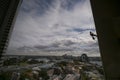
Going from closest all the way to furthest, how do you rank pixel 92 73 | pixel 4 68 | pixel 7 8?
pixel 92 73
pixel 7 8
pixel 4 68

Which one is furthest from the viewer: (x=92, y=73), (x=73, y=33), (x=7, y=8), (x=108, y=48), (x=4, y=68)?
(x=73, y=33)

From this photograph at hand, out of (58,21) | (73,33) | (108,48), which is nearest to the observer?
(108,48)

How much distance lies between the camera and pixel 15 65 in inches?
65.2

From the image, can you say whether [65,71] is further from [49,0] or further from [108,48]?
[49,0]

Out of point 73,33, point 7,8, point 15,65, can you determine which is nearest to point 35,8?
point 7,8

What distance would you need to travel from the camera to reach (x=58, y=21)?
6.63ft

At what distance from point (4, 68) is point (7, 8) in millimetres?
854

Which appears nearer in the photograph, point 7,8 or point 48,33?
point 7,8

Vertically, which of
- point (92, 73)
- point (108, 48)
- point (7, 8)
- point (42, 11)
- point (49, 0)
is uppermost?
point (49, 0)

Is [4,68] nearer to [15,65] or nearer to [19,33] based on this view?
[15,65]

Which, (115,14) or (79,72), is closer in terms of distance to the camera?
(115,14)

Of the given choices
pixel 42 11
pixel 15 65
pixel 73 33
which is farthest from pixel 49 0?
pixel 15 65

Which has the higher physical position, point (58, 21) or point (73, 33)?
point (58, 21)

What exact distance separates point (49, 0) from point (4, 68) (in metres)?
1.35
